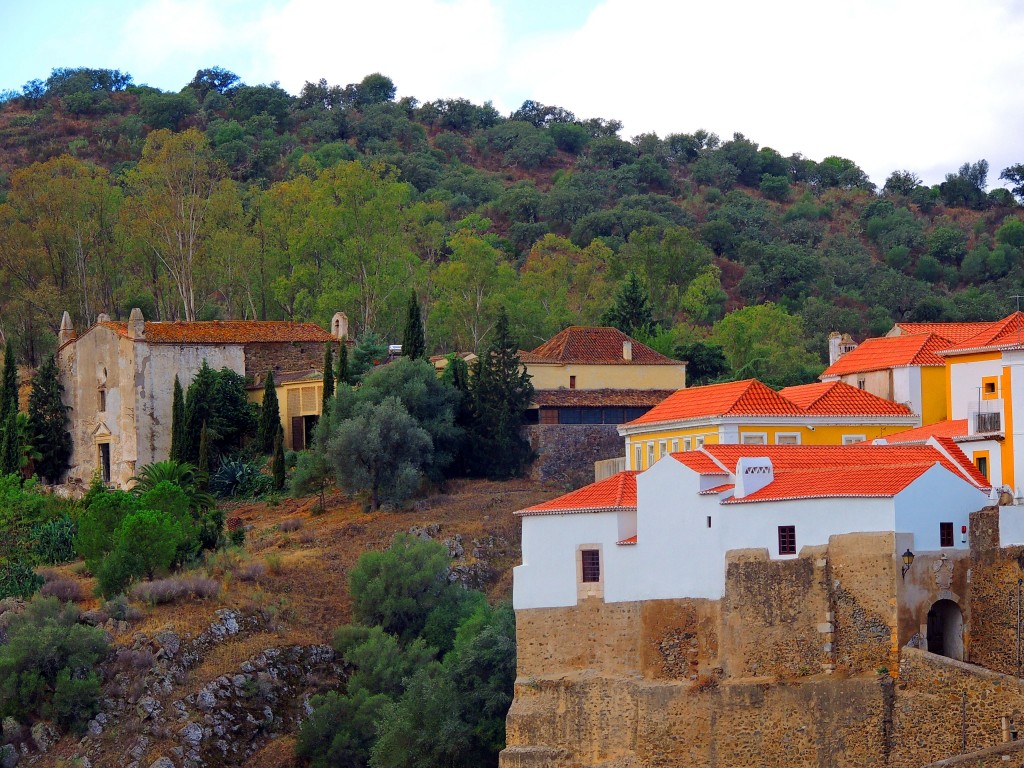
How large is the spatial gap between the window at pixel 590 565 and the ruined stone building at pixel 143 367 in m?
26.6

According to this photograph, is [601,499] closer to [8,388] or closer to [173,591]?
[173,591]

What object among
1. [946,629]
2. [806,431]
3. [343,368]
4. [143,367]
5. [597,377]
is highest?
[143,367]

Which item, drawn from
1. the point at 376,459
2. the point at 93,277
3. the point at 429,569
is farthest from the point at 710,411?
the point at 93,277

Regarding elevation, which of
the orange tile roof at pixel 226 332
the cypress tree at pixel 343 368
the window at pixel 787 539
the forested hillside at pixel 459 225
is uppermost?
the forested hillside at pixel 459 225

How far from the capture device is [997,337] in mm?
44594

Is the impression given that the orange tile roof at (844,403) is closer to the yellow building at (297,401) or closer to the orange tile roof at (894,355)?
the orange tile roof at (894,355)

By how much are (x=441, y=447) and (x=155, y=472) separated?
9216 millimetres

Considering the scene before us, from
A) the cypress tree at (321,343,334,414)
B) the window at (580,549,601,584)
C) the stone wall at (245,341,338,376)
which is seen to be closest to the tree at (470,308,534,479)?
the cypress tree at (321,343,334,414)

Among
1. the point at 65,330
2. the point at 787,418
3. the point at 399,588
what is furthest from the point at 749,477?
the point at 65,330

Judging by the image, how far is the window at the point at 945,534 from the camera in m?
38.5

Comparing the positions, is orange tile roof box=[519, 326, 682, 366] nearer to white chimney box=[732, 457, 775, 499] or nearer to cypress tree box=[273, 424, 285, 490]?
cypress tree box=[273, 424, 285, 490]

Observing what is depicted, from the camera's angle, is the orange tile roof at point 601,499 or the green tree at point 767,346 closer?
the orange tile roof at point 601,499

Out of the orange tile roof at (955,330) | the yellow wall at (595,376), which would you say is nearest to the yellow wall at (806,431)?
the orange tile roof at (955,330)

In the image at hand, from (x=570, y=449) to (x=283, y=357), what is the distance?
1323 centimetres
